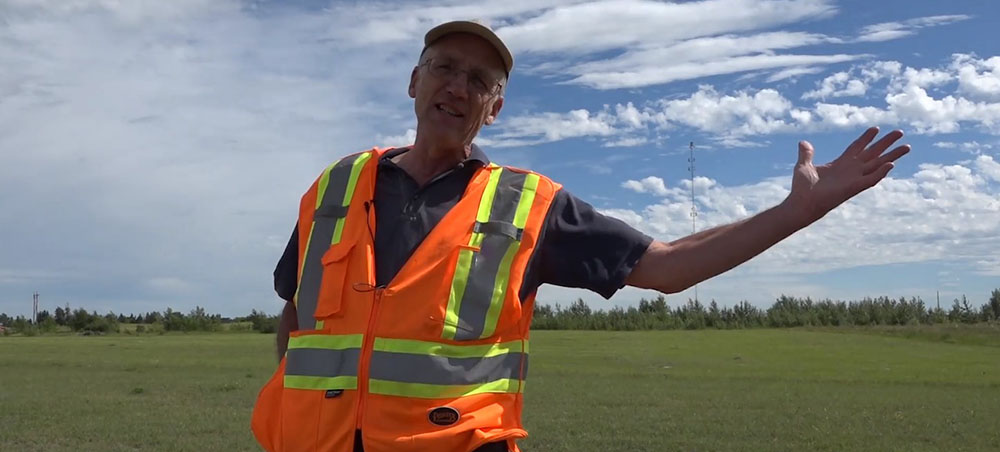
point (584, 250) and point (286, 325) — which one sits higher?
point (584, 250)

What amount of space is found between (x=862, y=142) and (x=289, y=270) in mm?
1826

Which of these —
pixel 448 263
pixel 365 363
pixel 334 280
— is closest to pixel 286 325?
pixel 334 280

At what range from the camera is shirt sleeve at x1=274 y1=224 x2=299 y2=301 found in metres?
3.50

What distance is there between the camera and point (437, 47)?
3.33m

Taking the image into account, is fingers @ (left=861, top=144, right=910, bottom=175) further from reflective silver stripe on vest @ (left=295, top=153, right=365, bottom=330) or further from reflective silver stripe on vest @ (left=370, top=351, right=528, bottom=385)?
reflective silver stripe on vest @ (left=295, top=153, right=365, bottom=330)

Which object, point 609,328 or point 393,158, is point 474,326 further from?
point 609,328

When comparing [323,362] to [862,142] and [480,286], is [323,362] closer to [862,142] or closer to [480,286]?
[480,286]

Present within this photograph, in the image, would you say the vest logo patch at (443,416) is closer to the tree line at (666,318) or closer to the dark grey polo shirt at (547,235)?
the dark grey polo shirt at (547,235)

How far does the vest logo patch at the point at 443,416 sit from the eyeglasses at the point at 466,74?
1.00 metres

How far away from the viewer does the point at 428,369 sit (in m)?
2.87

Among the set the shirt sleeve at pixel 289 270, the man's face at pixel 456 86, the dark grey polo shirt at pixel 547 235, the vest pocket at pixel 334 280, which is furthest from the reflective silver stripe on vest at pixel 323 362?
the man's face at pixel 456 86

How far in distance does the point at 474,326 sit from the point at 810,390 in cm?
1274

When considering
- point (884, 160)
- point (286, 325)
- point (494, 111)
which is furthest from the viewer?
point (286, 325)

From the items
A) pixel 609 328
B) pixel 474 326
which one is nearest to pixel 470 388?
pixel 474 326
